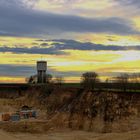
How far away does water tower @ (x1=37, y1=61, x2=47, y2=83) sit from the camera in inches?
6358

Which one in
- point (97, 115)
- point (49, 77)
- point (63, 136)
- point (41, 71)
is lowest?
point (63, 136)

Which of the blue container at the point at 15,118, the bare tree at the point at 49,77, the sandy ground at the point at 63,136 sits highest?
the bare tree at the point at 49,77

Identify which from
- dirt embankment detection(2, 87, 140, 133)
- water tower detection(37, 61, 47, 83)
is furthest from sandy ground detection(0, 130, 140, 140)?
water tower detection(37, 61, 47, 83)

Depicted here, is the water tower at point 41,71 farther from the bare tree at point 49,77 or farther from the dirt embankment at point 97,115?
the dirt embankment at point 97,115

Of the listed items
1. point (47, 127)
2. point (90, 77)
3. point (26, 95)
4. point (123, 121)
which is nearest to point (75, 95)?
point (47, 127)

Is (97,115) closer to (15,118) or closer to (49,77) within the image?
(15,118)

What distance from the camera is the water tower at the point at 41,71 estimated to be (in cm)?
16150

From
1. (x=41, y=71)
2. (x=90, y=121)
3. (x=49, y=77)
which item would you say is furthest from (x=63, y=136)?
(x=49, y=77)

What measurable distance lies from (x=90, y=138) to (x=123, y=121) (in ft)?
24.4

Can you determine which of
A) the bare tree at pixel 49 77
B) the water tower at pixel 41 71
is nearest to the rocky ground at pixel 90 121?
the water tower at pixel 41 71

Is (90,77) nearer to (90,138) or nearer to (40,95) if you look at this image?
(40,95)

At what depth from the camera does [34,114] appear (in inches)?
3676

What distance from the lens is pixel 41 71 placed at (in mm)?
166875

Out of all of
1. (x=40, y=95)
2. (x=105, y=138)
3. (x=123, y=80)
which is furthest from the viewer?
(x=40, y=95)
